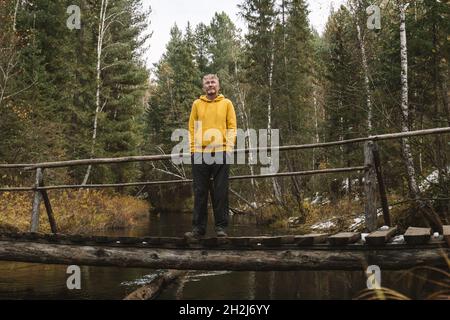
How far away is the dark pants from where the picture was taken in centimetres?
617

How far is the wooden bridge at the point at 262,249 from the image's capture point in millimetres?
5242

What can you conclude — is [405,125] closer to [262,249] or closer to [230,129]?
[230,129]

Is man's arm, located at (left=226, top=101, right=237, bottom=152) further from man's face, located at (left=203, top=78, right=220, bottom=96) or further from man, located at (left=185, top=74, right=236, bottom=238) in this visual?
man's face, located at (left=203, top=78, right=220, bottom=96)

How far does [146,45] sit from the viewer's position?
31.9 meters

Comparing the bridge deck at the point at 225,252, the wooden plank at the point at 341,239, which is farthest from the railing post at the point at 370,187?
the wooden plank at the point at 341,239

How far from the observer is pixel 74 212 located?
712 inches

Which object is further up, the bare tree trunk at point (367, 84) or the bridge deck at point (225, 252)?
the bare tree trunk at point (367, 84)

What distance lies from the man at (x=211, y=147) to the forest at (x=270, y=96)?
6.22 metres

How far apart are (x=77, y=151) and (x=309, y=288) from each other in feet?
53.5

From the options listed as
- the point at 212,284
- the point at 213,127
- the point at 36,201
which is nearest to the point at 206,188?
the point at 213,127

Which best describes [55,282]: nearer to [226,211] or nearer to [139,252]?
[139,252]

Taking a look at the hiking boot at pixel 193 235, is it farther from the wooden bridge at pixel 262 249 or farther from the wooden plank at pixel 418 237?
the wooden plank at pixel 418 237
